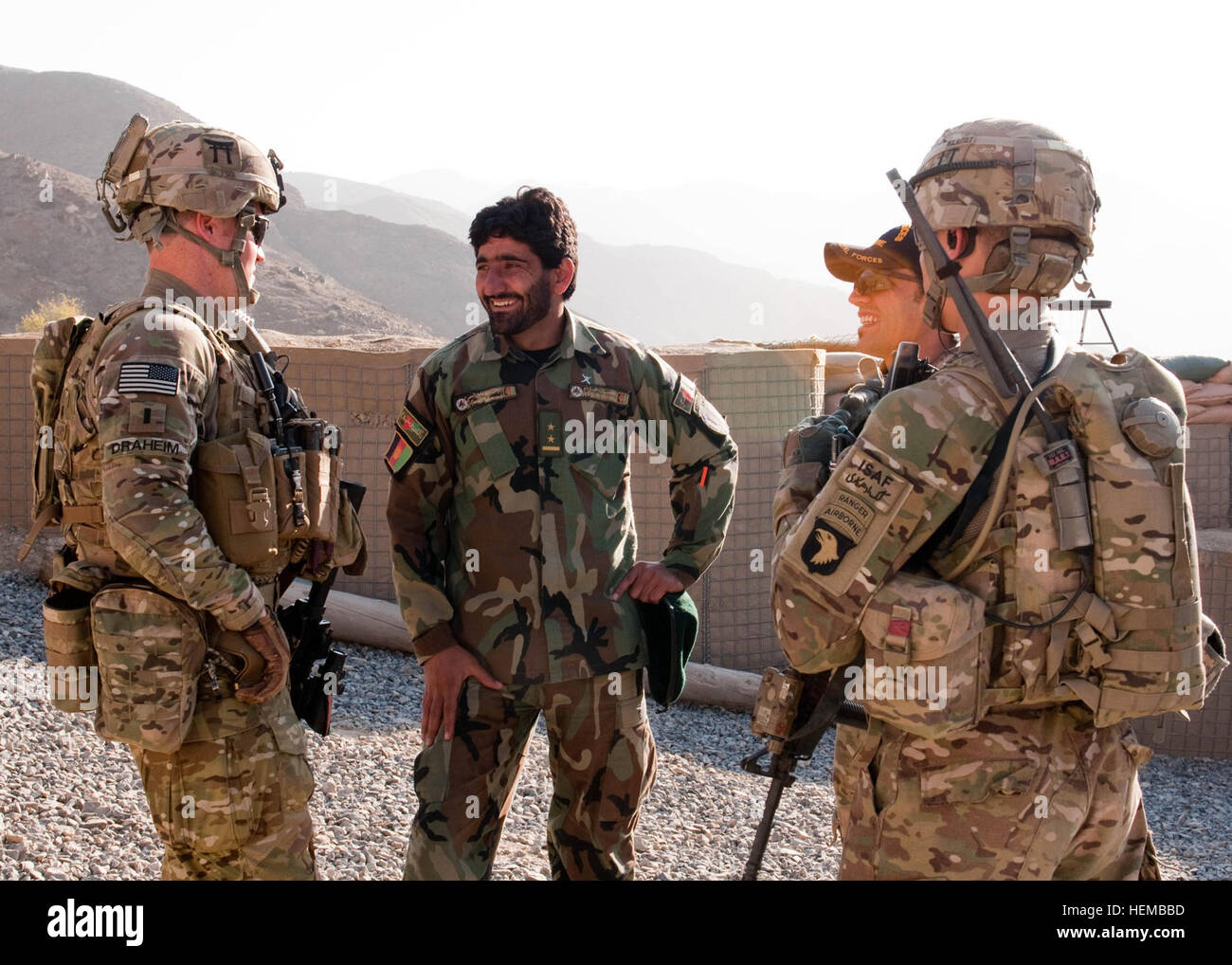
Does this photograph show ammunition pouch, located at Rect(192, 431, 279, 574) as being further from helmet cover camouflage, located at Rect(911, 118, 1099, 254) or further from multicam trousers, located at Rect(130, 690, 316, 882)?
helmet cover camouflage, located at Rect(911, 118, 1099, 254)

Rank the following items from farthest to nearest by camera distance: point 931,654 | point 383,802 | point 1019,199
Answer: point 383,802 → point 1019,199 → point 931,654

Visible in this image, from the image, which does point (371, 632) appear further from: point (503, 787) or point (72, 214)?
point (72, 214)

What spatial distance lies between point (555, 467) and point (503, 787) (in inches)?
35.9

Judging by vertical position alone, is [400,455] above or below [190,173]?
below

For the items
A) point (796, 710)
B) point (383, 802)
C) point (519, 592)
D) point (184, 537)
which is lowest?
point (383, 802)

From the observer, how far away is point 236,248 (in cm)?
344

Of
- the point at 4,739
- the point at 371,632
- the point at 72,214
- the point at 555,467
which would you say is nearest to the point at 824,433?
the point at 555,467

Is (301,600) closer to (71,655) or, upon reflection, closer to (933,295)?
(71,655)

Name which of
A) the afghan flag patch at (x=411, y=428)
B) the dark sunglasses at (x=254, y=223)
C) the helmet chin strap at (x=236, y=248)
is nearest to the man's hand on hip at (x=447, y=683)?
the afghan flag patch at (x=411, y=428)

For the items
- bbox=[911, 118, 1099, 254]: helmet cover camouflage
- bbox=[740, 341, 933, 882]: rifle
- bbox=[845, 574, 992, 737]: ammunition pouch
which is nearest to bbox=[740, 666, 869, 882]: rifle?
bbox=[740, 341, 933, 882]: rifle

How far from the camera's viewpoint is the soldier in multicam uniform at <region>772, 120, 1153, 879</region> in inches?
97.1

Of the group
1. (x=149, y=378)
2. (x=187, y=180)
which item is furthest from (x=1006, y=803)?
(x=187, y=180)

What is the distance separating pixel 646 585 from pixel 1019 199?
1445 millimetres
